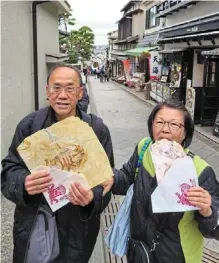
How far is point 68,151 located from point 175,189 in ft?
1.82

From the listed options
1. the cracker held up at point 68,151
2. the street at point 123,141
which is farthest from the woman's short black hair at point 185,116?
the street at point 123,141

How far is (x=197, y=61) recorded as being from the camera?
12555 mm

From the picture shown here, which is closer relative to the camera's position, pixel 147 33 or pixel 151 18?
pixel 151 18

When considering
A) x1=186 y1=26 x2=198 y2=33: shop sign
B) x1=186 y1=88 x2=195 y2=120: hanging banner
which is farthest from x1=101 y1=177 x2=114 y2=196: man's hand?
x1=186 y1=26 x2=198 y2=33: shop sign

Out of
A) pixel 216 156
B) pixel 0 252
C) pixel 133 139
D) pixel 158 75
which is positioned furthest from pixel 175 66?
pixel 0 252

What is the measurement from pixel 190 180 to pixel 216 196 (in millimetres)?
256

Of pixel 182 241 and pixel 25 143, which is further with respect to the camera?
pixel 182 241

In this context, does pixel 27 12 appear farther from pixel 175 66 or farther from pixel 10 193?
pixel 175 66

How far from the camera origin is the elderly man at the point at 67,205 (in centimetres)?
189

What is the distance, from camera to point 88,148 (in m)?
1.79

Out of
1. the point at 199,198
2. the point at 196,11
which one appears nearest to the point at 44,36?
the point at 196,11

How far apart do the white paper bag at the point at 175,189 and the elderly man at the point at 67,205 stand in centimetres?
33

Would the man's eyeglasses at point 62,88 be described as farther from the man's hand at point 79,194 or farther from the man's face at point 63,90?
the man's hand at point 79,194

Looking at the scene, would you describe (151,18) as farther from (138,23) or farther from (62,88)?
(62,88)
